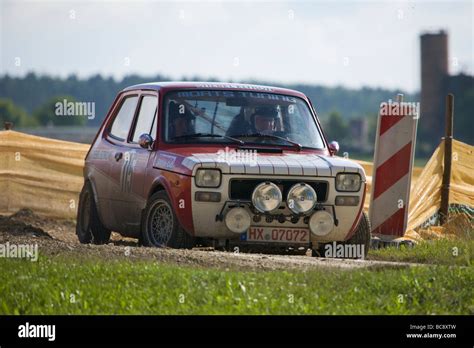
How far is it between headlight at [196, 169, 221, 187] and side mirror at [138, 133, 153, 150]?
131 cm

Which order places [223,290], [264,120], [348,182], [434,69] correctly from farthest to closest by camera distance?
[434,69]
[264,120]
[348,182]
[223,290]

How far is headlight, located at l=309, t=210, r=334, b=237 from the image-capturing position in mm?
13828

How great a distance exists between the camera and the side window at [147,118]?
15039mm

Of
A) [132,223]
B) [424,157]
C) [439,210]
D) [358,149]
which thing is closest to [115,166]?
[132,223]

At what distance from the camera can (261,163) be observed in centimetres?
1376

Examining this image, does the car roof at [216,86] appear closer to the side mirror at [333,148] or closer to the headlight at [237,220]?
the side mirror at [333,148]

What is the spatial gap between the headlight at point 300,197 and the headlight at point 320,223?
0.60ft

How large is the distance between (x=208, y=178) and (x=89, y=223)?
10.7 ft

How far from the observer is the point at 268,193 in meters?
13.6

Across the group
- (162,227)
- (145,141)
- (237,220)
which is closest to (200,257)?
(237,220)

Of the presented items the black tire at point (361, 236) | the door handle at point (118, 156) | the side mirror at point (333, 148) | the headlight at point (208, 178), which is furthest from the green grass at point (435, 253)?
the door handle at point (118, 156)

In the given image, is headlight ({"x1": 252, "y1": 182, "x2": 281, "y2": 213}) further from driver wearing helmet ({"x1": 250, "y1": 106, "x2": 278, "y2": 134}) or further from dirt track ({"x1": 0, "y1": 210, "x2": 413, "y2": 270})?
driver wearing helmet ({"x1": 250, "y1": 106, "x2": 278, "y2": 134})

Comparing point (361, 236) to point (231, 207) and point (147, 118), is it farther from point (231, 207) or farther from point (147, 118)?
point (147, 118)
